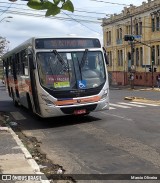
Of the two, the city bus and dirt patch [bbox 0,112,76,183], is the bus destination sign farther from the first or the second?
dirt patch [bbox 0,112,76,183]

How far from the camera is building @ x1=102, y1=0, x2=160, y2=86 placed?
168 feet

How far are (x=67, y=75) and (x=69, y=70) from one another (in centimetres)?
20

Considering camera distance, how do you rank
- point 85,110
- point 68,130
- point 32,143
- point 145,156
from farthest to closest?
1. point 85,110
2. point 68,130
3. point 32,143
4. point 145,156

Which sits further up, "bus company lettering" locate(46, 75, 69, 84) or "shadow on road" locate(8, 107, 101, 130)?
"bus company lettering" locate(46, 75, 69, 84)

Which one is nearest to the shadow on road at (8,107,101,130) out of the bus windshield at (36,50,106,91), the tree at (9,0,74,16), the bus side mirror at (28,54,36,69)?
the bus windshield at (36,50,106,91)

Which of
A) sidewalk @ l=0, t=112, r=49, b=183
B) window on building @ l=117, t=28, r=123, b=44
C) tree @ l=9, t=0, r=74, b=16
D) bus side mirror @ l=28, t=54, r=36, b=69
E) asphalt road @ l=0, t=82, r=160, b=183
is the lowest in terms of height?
asphalt road @ l=0, t=82, r=160, b=183

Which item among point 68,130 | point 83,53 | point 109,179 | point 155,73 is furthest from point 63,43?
point 155,73

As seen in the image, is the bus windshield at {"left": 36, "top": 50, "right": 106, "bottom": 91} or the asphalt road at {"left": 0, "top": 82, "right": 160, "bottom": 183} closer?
the asphalt road at {"left": 0, "top": 82, "right": 160, "bottom": 183}

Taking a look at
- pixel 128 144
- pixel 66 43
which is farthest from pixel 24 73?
pixel 128 144

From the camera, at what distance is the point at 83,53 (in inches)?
540

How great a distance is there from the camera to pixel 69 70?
A: 1341 cm

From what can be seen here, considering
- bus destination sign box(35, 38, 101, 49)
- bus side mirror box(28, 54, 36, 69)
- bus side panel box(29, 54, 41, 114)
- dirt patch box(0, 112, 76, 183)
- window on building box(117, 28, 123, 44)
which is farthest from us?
window on building box(117, 28, 123, 44)

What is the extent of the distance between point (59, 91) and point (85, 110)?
3.79 feet

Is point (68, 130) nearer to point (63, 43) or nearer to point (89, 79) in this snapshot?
point (89, 79)
